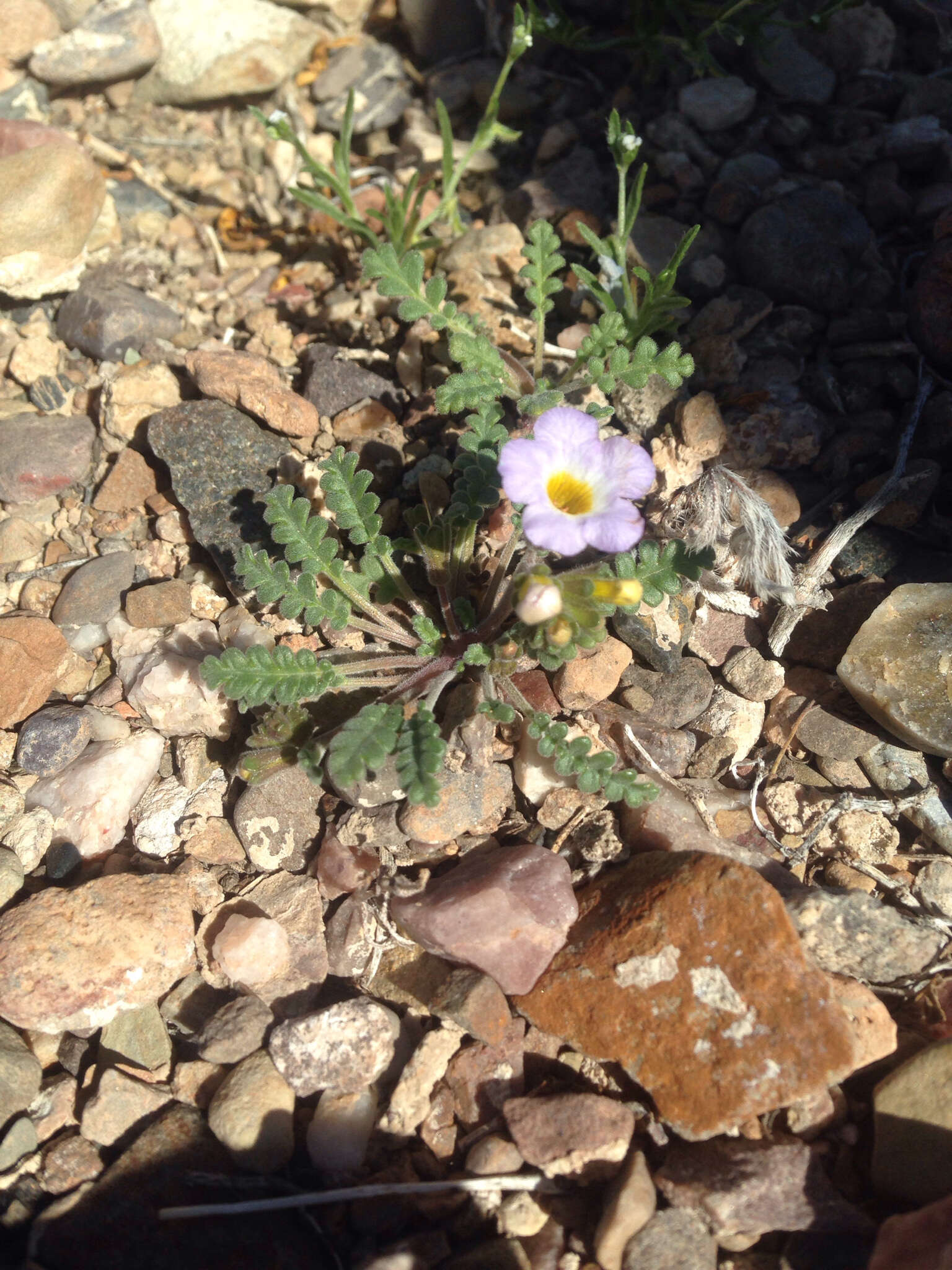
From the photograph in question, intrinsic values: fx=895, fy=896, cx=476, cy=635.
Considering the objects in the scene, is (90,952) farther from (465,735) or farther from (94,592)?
(94,592)

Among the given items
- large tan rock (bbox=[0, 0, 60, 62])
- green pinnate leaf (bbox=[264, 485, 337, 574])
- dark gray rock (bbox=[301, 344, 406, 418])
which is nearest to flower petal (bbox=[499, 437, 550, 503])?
green pinnate leaf (bbox=[264, 485, 337, 574])

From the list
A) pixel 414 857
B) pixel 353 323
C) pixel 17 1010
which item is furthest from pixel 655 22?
pixel 17 1010

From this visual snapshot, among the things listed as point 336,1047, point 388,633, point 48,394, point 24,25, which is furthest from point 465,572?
point 24,25

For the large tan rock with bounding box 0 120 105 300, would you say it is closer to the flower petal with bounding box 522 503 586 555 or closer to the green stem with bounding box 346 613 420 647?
the green stem with bounding box 346 613 420 647

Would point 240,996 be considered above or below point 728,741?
below

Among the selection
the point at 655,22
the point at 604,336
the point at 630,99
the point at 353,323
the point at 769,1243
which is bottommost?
the point at 769,1243

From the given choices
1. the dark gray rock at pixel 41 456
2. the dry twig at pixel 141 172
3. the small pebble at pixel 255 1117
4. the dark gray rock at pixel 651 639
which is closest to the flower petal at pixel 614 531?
the dark gray rock at pixel 651 639

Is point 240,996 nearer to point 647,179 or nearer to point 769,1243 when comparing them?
point 769,1243
